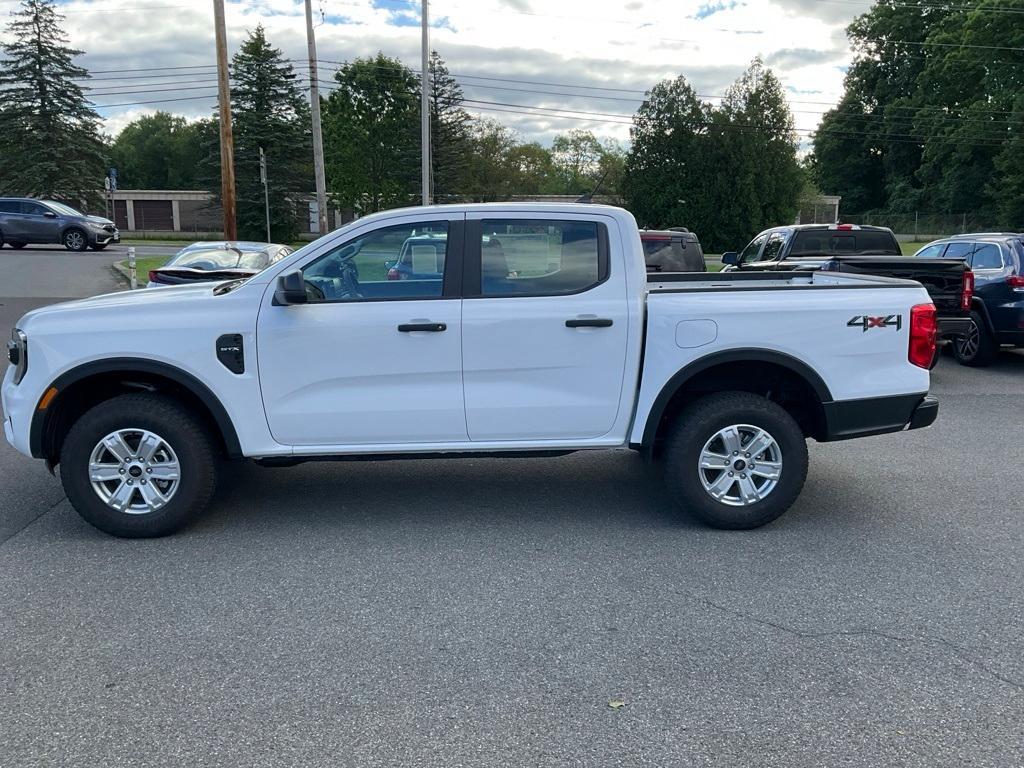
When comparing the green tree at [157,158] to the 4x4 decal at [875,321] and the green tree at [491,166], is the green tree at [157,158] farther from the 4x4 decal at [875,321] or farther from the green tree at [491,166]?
the 4x4 decal at [875,321]

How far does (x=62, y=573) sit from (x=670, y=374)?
11.6 feet

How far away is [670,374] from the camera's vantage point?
5125mm

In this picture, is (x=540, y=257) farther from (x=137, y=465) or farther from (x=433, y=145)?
(x=433, y=145)

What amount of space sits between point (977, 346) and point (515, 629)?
954 cm

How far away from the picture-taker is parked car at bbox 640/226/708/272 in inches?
480

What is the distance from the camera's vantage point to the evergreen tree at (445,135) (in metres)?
58.8

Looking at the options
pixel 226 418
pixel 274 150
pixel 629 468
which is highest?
pixel 274 150

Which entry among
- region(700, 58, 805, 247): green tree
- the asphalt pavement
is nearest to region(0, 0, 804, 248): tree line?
region(700, 58, 805, 247): green tree

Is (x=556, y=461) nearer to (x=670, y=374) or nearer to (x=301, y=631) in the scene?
(x=670, y=374)

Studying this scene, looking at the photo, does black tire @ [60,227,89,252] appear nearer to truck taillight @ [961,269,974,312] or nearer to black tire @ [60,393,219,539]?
black tire @ [60,393,219,539]

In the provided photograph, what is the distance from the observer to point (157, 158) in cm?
9638

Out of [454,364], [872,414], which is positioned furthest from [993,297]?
[454,364]

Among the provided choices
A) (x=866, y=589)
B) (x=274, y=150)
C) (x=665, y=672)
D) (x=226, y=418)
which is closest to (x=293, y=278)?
(x=226, y=418)

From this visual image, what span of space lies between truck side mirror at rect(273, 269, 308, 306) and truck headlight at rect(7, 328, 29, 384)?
1543 millimetres
